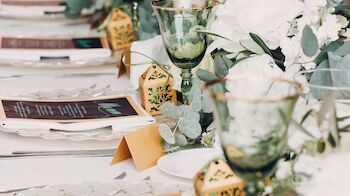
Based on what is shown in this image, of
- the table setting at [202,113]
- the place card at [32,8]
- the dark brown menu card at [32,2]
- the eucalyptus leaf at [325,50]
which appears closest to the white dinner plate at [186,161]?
the table setting at [202,113]

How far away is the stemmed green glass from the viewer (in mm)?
1221

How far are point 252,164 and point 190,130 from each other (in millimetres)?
473

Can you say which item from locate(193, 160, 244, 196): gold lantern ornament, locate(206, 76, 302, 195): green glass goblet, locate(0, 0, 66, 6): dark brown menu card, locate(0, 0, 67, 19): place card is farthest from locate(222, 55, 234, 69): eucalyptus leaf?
locate(0, 0, 66, 6): dark brown menu card

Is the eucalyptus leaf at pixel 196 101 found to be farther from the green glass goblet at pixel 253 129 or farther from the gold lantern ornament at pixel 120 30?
the gold lantern ornament at pixel 120 30

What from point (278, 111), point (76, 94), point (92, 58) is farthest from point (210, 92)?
point (92, 58)

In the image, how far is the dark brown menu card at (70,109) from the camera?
132cm

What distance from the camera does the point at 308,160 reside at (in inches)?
30.0

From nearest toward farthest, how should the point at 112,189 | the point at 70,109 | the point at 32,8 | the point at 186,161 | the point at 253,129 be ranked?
the point at 253,129 → the point at 112,189 → the point at 186,161 → the point at 70,109 → the point at 32,8

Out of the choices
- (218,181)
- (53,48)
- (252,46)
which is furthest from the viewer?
(53,48)

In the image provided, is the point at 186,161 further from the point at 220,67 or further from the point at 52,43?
the point at 52,43

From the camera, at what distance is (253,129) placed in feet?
2.42

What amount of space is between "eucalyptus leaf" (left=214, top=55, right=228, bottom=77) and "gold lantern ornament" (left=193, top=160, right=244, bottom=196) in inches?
16.6

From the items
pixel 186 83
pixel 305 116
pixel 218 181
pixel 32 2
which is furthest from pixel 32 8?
pixel 305 116

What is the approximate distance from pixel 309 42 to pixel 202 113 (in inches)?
9.8
